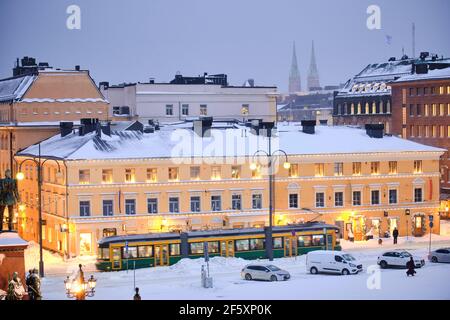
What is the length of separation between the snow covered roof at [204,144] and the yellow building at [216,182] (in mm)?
96

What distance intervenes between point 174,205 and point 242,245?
9.83 metres

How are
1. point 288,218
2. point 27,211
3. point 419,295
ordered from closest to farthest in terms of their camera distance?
point 419,295 → point 288,218 → point 27,211

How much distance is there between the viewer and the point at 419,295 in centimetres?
4306

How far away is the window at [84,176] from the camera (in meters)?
71.0

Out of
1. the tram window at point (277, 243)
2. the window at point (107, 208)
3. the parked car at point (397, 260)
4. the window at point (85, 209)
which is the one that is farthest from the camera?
the window at point (107, 208)

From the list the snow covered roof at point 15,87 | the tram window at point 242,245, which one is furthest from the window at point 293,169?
the snow covered roof at point 15,87

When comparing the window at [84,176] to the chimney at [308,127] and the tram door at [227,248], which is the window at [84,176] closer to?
the tram door at [227,248]

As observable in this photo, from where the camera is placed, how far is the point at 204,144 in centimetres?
7619

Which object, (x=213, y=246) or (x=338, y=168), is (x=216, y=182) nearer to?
(x=338, y=168)

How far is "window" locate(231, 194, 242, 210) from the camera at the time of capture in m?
75.4

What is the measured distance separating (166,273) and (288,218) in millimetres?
17662
